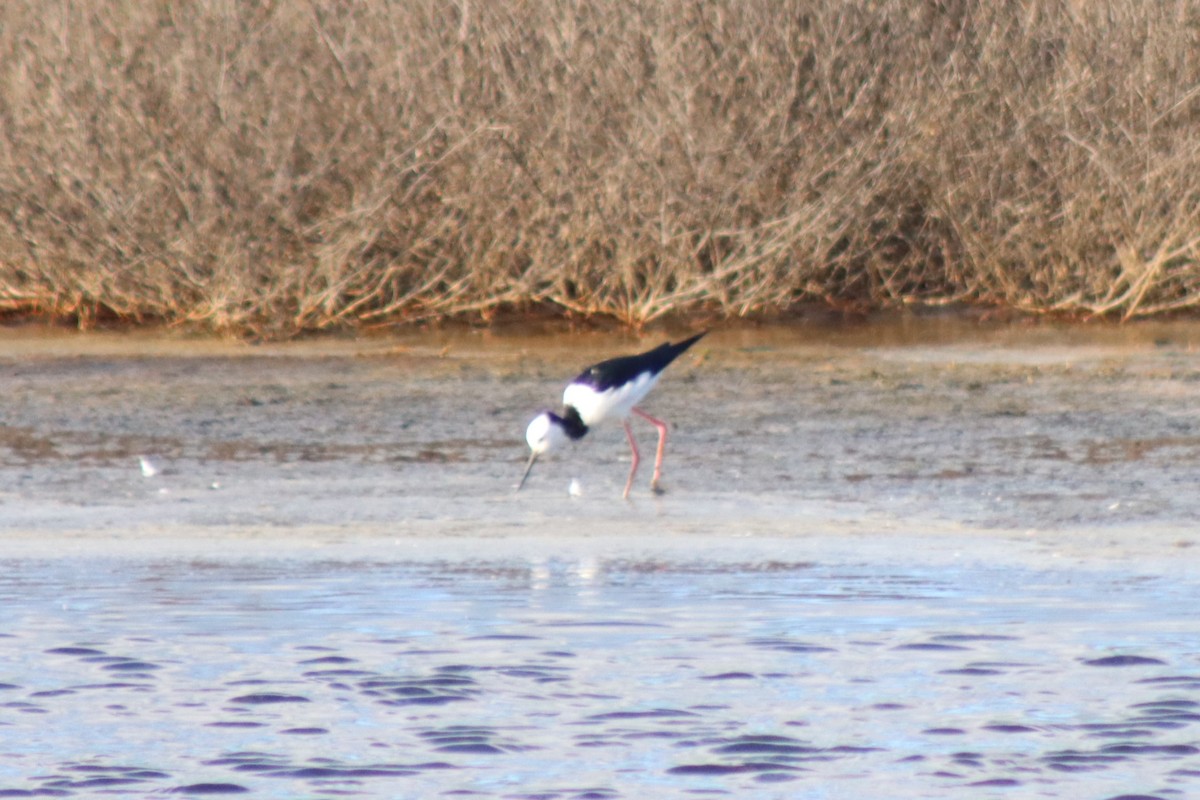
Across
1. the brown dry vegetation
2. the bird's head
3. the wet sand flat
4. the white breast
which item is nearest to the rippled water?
the wet sand flat

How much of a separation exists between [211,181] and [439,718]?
306 inches

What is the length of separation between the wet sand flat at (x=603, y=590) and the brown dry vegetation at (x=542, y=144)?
5.25ft

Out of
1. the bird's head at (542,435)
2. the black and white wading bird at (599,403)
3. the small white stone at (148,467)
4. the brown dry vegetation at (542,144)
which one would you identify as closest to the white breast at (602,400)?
the black and white wading bird at (599,403)

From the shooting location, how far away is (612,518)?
7.72 meters

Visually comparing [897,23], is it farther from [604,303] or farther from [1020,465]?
[1020,465]

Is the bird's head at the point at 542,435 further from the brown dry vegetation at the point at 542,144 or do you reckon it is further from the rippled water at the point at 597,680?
the brown dry vegetation at the point at 542,144

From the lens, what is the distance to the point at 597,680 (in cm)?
529

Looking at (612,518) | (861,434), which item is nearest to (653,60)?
(861,434)

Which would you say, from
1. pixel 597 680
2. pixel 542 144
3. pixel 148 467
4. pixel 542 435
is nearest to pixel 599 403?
pixel 542 435

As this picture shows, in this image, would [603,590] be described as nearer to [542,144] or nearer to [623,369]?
[623,369]

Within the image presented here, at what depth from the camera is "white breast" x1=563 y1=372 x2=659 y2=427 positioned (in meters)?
8.61

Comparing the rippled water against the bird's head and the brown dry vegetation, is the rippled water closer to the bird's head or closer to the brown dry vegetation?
the bird's head

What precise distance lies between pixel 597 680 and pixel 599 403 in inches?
133

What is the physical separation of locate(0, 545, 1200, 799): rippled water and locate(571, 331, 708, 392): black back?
1.91 metres
